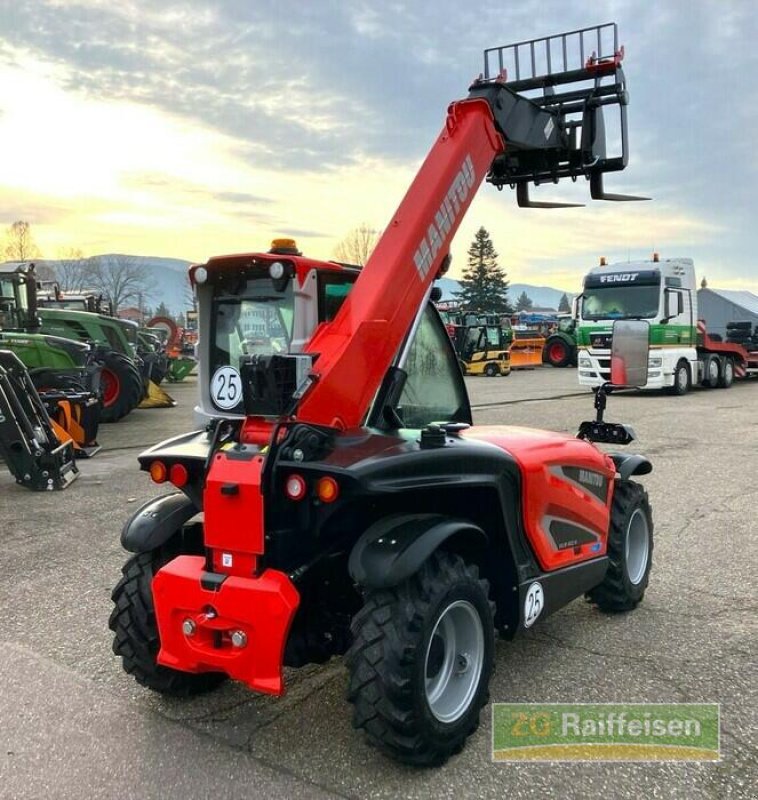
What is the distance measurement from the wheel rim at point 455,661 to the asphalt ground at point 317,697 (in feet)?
0.67

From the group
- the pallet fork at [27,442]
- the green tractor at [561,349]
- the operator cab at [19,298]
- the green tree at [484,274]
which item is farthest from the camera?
the green tree at [484,274]

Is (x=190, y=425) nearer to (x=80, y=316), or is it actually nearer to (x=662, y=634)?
(x=80, y=316)

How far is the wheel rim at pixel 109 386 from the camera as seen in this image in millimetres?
14758

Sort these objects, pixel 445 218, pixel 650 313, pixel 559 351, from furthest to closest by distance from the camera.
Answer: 1. pixel 559 351
2. pixel 650 313
3. pixel 445 218

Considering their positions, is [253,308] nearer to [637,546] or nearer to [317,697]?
[317,697]

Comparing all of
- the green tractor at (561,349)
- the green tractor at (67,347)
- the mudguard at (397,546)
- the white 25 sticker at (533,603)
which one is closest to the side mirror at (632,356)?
the white 25 sticker at (533,603)

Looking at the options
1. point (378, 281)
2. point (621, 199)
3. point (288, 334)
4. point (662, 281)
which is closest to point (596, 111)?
point (621, 199)

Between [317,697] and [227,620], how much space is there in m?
0.88

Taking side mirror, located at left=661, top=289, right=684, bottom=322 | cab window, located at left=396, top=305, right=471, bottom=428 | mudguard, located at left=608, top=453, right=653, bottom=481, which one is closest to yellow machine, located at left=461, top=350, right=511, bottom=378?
side mirror, located at left=661, top=289, right=684, bottom=322

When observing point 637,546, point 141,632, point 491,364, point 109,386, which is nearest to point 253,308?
point 141,632

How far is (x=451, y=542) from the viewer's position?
131 inches

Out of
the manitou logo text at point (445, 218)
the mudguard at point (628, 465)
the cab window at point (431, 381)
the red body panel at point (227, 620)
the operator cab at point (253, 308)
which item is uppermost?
the manitou logo text at point (445, 218)

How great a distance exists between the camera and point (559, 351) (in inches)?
1319

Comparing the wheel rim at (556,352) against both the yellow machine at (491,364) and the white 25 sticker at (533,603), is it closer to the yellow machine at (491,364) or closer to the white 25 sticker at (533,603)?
the yellow machine at (491,364)
